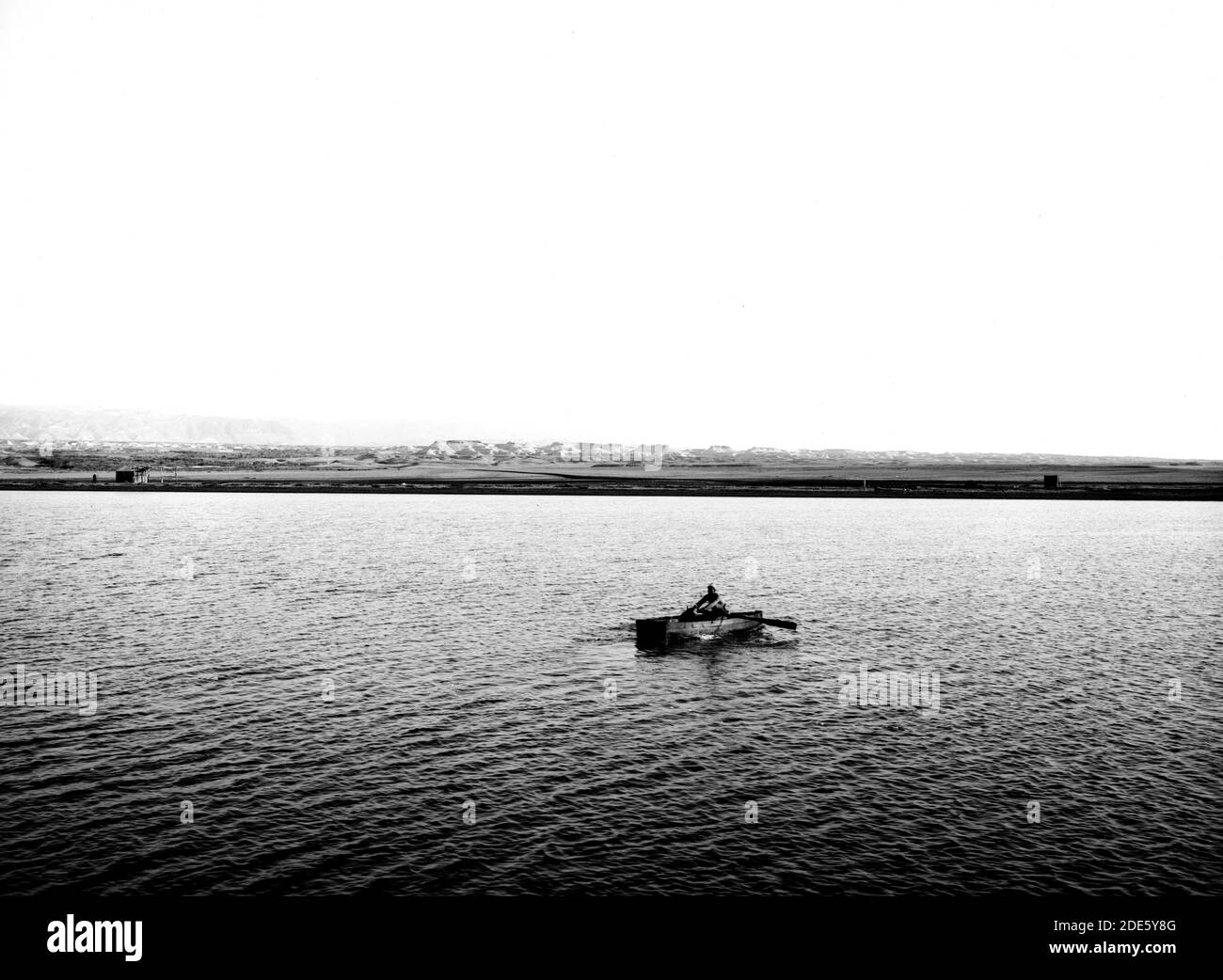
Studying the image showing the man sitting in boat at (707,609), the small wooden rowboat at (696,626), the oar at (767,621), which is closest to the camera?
the small wooden rowboat at (696,626)

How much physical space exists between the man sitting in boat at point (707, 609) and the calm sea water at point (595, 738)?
6.37 ft

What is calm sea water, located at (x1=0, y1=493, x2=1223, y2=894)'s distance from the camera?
2455 cm

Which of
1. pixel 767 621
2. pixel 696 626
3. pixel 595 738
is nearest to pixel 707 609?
pixel 696 626

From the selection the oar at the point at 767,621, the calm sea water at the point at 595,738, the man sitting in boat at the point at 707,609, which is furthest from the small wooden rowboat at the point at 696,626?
the calm sea water at the point at 595,738

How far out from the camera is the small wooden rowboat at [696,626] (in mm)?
52188

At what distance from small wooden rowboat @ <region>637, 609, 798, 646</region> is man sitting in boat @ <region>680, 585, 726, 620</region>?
0.75 feet

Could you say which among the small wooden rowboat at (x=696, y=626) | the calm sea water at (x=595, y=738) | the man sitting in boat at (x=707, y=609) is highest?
the man sitting in boat at (x=707, y=609)

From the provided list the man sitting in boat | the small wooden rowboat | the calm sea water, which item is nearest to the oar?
the small wooden rowboat

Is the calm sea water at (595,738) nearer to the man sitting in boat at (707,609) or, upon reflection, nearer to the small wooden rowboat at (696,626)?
the small wooden rowboat at (696,626)

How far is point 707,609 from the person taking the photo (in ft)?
181

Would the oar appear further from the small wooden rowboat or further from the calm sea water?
the calm sea water
